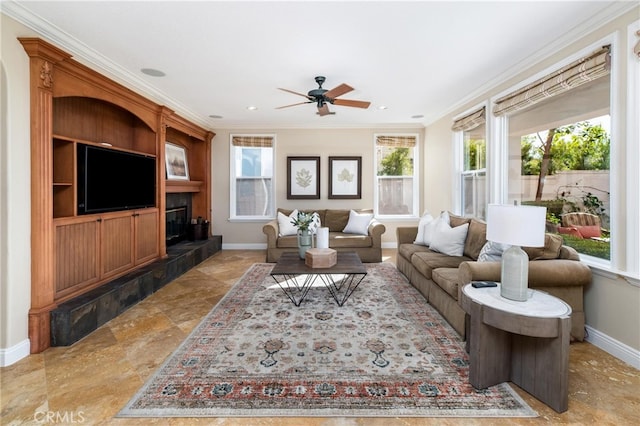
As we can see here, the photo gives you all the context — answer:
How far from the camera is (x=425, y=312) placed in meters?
3.07

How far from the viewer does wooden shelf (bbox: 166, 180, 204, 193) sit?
5027mm

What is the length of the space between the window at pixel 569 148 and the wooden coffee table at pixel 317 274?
2010 millimetres

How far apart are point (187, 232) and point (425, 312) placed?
461 cm

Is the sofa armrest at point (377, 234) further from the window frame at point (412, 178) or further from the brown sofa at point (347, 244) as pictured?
the window frame at point (412, 178)

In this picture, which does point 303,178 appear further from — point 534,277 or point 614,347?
point 614,347

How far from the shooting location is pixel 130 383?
1.96 m

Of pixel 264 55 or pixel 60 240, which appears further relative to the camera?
pixel 264 55

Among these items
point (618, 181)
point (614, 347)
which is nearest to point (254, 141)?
point (618, 181)

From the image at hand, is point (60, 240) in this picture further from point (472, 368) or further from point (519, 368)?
point (519, 368)

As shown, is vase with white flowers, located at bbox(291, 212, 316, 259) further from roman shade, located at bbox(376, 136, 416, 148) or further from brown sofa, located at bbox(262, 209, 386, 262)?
roman shade, located at bbox(376, 136, 416, 148)

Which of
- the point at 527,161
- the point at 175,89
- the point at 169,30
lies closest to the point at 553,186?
the point at 527,161

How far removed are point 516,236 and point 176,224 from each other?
17.2 feet

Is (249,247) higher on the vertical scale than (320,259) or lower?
lower

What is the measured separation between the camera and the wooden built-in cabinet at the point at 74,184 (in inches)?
93.4
